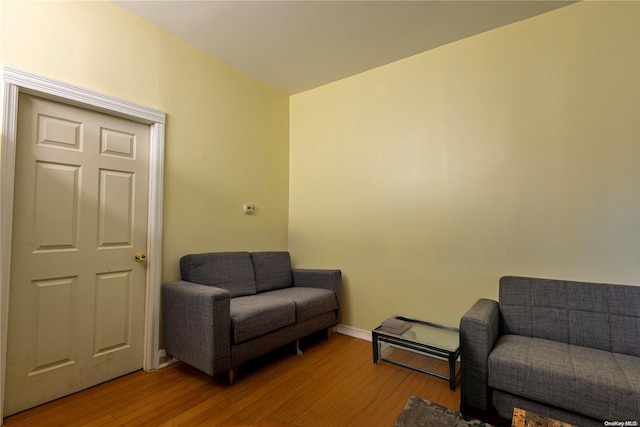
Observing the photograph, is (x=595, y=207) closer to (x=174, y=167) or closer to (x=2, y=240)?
(x=174, y=167)

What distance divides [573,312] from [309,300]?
1.88 metres

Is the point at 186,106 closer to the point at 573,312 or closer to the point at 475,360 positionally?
the point at 475,360

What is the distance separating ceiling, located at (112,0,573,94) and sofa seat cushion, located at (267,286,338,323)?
87.8 inches

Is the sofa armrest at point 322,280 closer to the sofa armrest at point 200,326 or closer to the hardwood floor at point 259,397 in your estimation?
the hardwood floor at point 259,397

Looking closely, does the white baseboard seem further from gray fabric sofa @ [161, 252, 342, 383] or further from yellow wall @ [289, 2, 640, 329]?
gray fabric sofa @ [161, 252, 342, 383]

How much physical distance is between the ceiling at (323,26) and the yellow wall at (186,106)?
0.21 metres

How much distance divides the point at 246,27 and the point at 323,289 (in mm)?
2414

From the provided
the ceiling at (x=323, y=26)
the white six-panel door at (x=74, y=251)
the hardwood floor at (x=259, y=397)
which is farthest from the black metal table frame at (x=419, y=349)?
the ceiling at (x=323, y=26)

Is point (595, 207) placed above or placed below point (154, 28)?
below

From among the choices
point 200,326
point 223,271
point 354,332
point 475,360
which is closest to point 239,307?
point 200,326

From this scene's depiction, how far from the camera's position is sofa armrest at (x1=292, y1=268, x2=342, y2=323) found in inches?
118

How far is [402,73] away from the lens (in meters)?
2.87

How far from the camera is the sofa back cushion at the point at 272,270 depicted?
2953 millimetres

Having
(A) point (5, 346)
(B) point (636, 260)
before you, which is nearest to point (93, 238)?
(A) point (5, 346)
